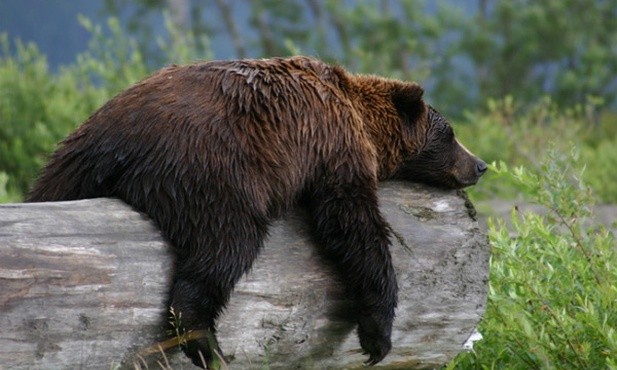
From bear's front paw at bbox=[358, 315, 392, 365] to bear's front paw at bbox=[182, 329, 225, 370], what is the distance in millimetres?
660

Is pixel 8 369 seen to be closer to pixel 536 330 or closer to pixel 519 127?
pixel 536 330

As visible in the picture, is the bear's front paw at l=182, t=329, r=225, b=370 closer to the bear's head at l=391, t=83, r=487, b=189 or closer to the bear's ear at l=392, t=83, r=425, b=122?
the bear's head at l=391, t=83, r=487, b=189

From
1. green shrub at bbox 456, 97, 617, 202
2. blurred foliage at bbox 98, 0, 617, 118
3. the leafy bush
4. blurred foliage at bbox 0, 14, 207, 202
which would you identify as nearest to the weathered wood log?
the leafy bush

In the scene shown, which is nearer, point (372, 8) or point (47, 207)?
point (47, 207)

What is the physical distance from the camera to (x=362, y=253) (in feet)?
14.1

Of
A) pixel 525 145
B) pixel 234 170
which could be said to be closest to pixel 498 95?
pixel 525 145

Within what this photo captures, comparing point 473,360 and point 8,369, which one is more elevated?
point 8,369

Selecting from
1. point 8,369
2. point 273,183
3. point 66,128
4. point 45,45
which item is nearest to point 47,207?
point 8,369

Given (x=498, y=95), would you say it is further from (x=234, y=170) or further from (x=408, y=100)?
(x=234, y=170)

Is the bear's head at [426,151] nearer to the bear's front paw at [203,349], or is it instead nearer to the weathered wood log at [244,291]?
the weathered wood log at [244,291]

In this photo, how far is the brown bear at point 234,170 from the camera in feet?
12.9

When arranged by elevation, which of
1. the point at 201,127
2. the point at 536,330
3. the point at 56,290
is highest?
the point at 201,127

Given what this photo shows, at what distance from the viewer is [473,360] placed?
16.8ft

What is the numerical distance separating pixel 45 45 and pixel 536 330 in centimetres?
2109
